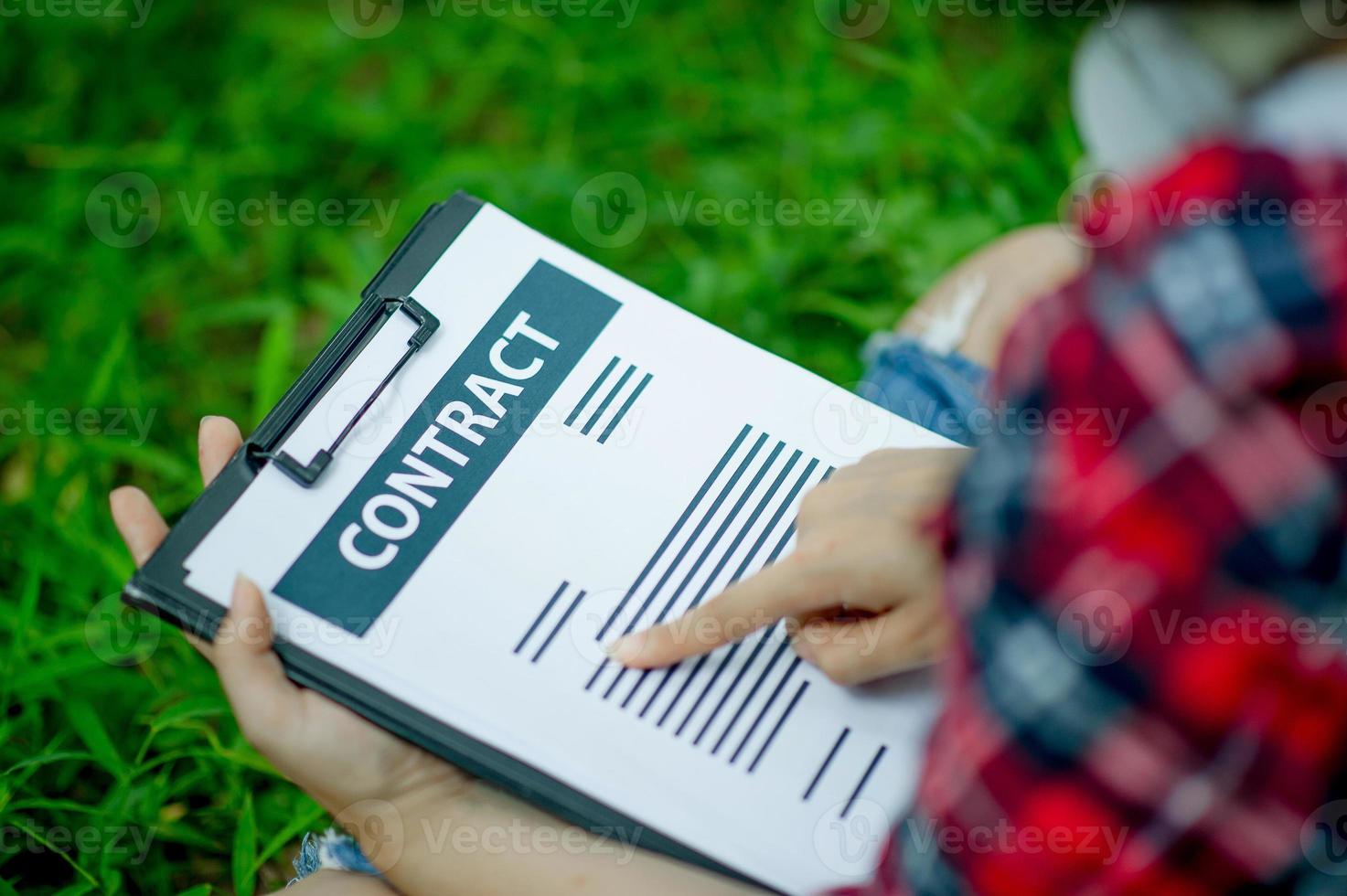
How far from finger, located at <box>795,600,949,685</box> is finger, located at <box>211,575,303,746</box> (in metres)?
0.38

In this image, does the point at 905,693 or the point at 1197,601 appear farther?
the point at 905,693

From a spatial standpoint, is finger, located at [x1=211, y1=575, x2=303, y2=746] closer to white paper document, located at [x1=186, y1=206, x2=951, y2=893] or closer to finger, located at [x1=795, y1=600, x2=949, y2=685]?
white paper document, located at [x1=186, y1=206, x2=951, y2=893]

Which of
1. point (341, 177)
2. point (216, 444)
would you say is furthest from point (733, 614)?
point (341, 177)

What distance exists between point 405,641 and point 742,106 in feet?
3.50

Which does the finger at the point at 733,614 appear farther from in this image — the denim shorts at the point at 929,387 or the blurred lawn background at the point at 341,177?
the blurred lawn background at the point at 341,177

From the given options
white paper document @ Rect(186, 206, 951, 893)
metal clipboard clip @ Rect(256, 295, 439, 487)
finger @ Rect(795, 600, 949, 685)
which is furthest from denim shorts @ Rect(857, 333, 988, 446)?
metal clipboard clip @ Rect(256, 295, 439, 487)

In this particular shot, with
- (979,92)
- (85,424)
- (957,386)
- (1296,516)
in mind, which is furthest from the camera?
(979,92)

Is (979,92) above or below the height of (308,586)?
above

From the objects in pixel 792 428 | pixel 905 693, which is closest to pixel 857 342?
pixel 792 428

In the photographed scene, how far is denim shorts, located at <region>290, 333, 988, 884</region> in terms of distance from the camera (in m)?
0.92

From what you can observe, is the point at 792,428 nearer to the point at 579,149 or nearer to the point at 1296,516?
the point at 1296,516

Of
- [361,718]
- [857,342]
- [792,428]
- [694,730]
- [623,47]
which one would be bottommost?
[361,718]

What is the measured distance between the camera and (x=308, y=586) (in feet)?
2.44

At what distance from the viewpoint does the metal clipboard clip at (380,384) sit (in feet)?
2.51
